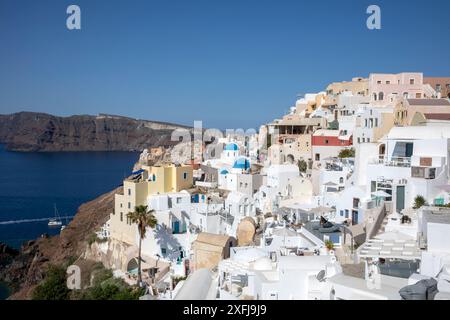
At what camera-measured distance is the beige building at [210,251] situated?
64.4 ft

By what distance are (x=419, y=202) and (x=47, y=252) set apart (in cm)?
3138

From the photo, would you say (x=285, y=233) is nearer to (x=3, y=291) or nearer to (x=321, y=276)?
(x=321, y=276)

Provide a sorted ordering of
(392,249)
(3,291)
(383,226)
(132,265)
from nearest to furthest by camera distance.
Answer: (392,249), (383,226), (132,265), (3,291)

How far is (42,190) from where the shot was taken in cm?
8069

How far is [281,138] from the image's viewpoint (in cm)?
3450

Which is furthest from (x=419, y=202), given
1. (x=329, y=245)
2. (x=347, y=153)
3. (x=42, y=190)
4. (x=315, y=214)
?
(x=42, y=190)

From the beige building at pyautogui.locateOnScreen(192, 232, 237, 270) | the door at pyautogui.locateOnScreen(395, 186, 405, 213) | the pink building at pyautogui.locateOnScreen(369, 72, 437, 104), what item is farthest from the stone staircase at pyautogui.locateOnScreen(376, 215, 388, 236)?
the pink building at pyautogui.locateOnScreen(369, 72, 437, 104)

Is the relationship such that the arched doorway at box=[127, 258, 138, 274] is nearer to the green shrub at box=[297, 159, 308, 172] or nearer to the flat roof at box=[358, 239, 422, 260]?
the green shrub at box=[297, 159, 308, 172]

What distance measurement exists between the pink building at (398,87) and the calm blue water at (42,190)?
3424 centimetres

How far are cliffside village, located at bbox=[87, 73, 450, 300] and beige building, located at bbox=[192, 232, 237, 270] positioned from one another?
0.16 ft

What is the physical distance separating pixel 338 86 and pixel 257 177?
53.7ft

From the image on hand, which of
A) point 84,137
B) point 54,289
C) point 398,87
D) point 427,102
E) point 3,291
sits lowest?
point 3,291

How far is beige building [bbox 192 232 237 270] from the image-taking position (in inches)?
773

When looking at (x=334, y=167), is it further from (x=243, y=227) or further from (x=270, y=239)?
(x=270, y=239)
